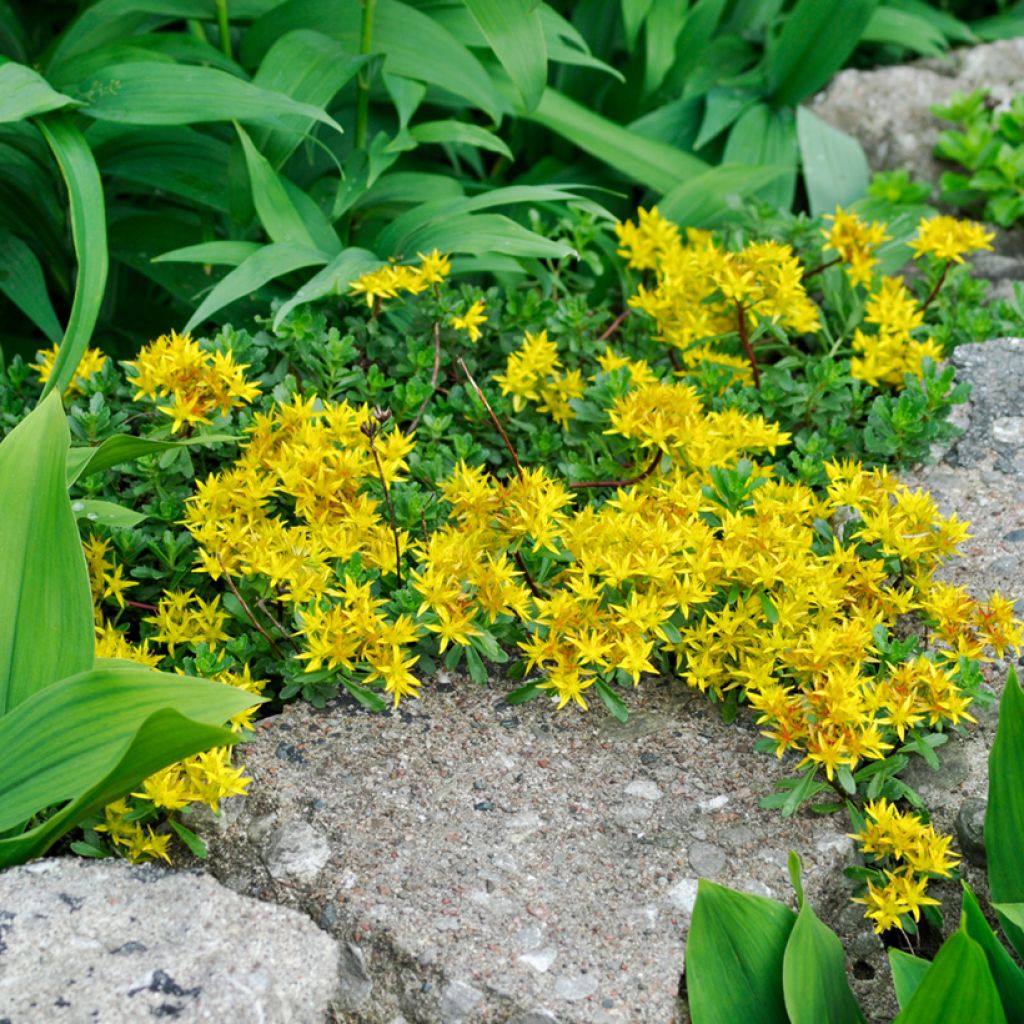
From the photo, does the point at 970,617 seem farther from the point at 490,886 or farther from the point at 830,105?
the point at 830,105

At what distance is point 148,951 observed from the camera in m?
1.45

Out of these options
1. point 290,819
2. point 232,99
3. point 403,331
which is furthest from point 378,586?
point 232,99

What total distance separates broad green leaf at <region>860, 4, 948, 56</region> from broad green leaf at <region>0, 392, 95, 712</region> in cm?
260

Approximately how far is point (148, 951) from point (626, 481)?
1026 mm

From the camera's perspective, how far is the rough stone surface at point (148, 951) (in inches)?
54.8

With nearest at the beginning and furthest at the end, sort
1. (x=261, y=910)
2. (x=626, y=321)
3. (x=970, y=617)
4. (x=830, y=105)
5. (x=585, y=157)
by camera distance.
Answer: (x=261, y=910) < (x=970, y=617) < (x=626, y=321) < (x=585, y=157) < (x=830, y=105)

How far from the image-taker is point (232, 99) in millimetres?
2270

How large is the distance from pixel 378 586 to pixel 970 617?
821 mm

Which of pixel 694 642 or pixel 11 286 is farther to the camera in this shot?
pixel 11 286

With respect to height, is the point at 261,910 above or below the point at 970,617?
below

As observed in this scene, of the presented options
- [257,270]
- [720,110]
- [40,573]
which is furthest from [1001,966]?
[720,110]

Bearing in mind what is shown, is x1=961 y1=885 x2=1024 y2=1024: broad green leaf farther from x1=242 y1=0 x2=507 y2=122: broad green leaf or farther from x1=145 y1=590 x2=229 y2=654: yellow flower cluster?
x1=242 y1=0 x2=507 y2=122: broad green leaf

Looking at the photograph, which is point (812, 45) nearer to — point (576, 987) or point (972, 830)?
point (972, 830)

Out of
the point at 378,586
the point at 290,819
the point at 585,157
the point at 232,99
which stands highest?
the point at 232,99
